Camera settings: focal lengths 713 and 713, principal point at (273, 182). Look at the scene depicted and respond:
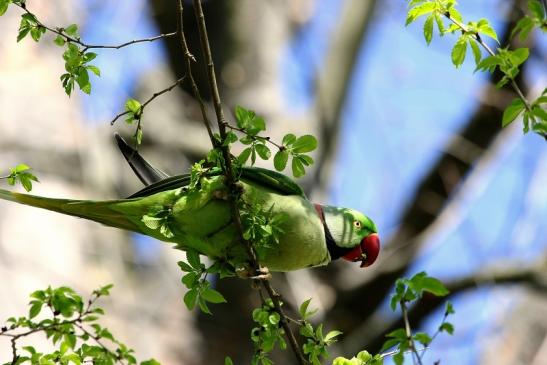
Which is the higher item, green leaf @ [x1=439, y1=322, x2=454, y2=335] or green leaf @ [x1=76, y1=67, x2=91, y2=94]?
green leaf @ [x1=76, y1=67, x2=91, y2=94]

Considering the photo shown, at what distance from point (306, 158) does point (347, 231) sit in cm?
106

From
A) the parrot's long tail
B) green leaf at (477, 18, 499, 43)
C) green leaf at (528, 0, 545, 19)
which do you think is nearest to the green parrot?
the parrot's long tail

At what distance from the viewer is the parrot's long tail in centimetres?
248

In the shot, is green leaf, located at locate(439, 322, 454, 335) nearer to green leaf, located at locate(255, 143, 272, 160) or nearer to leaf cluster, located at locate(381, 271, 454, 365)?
leaf cluster, located at locate(381, 271, 454, 365)

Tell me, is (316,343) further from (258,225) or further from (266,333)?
(258,225)

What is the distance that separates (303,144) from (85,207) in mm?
946

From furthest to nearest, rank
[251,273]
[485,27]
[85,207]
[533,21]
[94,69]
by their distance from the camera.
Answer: [85,207] < [251,273] < [94,69] < [485,27] < [533,21]

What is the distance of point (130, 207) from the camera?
8.62 feet

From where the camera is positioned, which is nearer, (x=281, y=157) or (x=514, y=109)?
(x=514, y=109)

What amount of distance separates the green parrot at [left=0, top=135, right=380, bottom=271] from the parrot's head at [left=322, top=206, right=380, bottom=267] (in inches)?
1.1

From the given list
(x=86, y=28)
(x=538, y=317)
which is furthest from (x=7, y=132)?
(x=538, y=317)

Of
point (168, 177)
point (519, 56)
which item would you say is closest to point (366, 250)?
point (168, 177)

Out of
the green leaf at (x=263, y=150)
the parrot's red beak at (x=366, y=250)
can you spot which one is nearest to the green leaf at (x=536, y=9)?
the green leaf at (x=263, y=150)

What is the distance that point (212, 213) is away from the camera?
2551 millimetres
